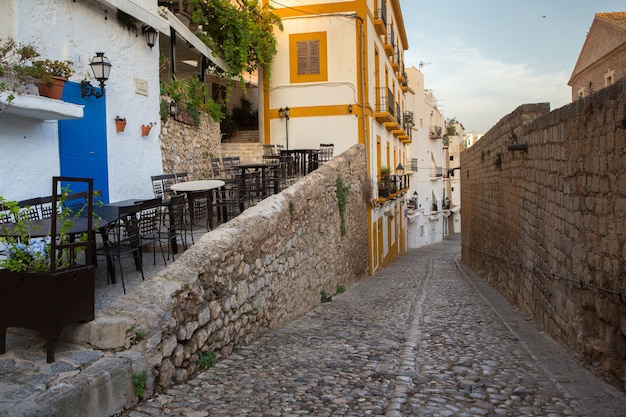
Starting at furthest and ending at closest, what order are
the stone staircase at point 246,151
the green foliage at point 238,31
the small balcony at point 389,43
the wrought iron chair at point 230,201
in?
the small balcony at point 389,43
the stone staircase at point 246,151
the green foliage at point 238,31
the wrought iron chair at point 230,201

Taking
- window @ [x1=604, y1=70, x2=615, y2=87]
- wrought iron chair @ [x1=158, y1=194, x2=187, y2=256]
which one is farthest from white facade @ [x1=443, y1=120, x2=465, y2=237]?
wrought iron chair @ [x1=158, y1=194, x2=187, y2=256]

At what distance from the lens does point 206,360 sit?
450 centimetres

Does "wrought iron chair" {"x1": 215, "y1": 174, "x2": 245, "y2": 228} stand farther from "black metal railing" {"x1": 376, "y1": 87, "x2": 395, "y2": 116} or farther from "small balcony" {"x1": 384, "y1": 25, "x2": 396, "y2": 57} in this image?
"small balcony" {"x1": 384, "y1": 25, "x2": 396, "y2": 57}

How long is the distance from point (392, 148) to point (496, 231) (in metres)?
10.6

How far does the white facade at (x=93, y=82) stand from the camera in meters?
6.46

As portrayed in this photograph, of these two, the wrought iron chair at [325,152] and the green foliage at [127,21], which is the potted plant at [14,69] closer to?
the green foliage at [127,21]

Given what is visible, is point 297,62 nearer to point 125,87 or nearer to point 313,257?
point 125,87

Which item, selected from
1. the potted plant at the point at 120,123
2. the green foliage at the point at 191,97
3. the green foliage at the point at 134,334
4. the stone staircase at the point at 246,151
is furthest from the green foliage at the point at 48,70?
the stone staircase at the point at 246,151

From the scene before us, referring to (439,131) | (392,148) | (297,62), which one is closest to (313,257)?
(297,62)

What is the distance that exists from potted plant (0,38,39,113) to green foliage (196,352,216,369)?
3506mm

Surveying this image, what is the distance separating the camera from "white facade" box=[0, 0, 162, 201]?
646 cm

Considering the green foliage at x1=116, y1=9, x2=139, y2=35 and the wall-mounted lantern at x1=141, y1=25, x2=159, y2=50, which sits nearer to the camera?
the green foliage at x1=116, y1=9, x2=139, y2=35

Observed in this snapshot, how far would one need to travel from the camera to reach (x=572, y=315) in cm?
527

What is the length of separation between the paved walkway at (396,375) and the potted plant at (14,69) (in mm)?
3768
